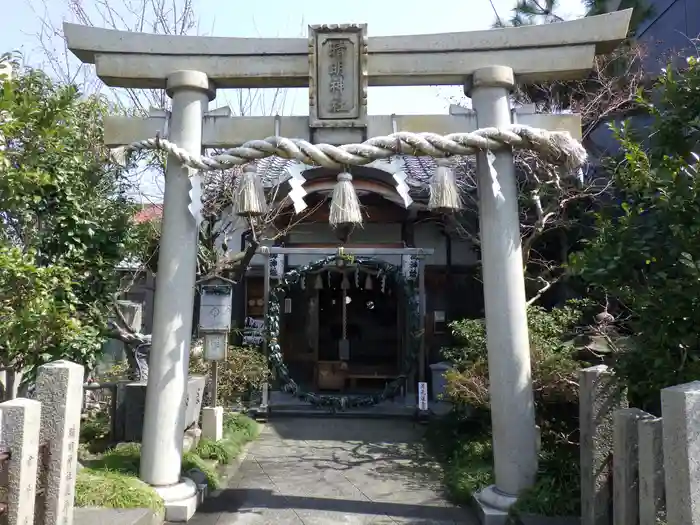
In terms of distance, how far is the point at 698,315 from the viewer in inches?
146

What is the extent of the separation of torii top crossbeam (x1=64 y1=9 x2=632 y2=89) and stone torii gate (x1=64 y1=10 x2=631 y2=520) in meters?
0.01

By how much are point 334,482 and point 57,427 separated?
385 cm

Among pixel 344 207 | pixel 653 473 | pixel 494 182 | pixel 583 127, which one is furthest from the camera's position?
pixel 583 127

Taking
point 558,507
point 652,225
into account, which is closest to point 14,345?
point 558,507

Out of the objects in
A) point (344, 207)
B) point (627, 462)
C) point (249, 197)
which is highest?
point (249, 197)

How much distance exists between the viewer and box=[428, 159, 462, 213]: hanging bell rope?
545 centimetres

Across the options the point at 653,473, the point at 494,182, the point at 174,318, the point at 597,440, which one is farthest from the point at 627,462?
the point at 174,318

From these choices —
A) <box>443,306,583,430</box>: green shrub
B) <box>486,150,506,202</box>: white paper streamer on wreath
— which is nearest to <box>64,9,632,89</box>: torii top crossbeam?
<box>486,150,506,202</box>: white paper streamer on wreath

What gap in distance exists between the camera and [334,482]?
270 inches

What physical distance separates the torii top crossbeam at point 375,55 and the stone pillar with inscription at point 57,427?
11.0 feet

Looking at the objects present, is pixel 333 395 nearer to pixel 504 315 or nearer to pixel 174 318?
pixel 174 318

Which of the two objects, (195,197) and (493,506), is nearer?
(493,506)

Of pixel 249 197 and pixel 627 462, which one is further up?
pixel 249 197

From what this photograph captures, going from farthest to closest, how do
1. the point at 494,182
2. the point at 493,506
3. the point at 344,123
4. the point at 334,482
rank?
the point at 334,482
the point at 344,123
the point at 494,182
the point at 493,506
